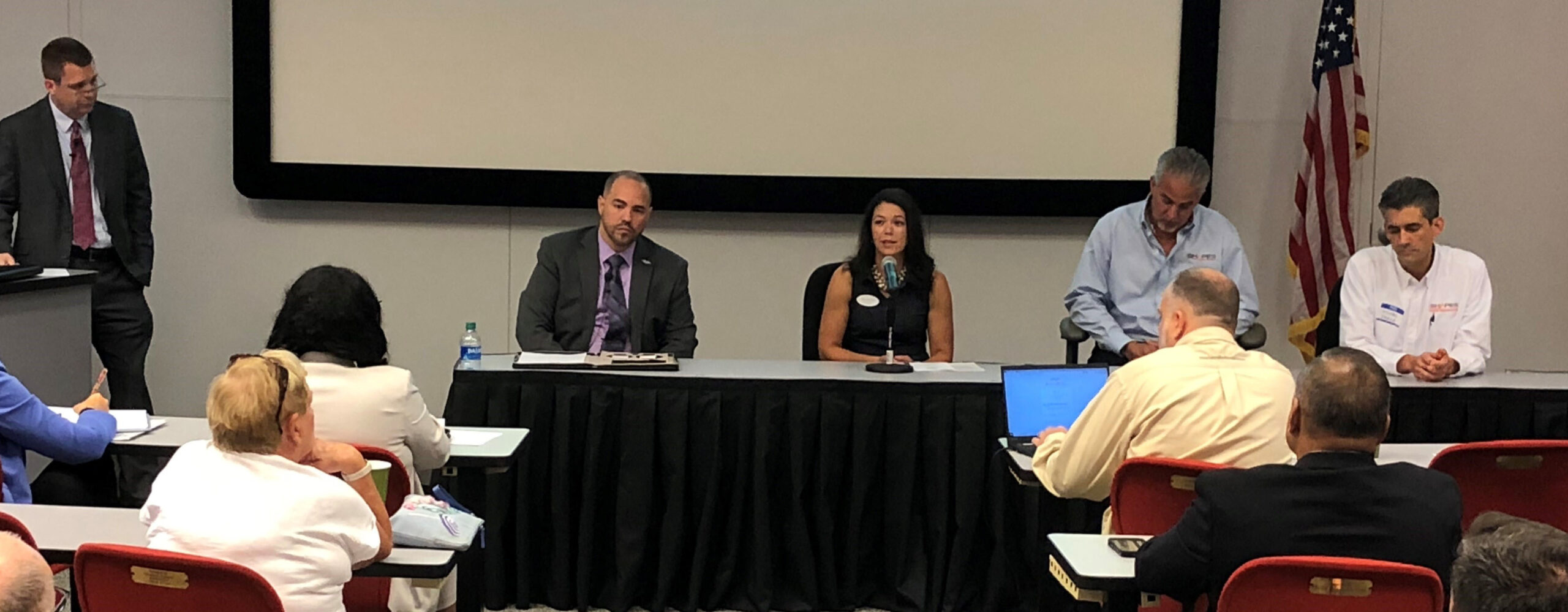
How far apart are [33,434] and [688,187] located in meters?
3.24

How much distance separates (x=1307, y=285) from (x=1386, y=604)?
4027mm

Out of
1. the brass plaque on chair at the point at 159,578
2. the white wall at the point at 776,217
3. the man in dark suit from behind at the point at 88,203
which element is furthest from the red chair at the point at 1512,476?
the man in dark suit from behind at the point at 88,203

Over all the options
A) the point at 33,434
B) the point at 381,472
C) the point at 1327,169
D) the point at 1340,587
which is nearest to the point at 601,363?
the point at 381,472

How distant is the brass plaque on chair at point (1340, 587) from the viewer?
2006 millimetres

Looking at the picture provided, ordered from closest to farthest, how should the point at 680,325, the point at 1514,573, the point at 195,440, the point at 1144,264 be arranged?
1. the point at 1514,573
2. the point at 195,440
3. the point at 680,325
4. the point at 1144,264

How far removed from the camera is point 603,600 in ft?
13.1

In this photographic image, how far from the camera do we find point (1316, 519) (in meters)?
2.14

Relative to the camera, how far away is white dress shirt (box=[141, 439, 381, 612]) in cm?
209

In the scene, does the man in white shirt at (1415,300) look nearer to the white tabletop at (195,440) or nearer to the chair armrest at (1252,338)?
the chair armrest at (1252,338)

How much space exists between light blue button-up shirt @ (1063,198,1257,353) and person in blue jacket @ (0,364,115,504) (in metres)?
3.06

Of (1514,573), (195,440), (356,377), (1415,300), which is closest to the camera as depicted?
(1514,573)

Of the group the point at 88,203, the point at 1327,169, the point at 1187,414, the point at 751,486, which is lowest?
the point at 751,486

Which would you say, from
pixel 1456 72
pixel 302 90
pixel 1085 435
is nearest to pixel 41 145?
pixel 302 90

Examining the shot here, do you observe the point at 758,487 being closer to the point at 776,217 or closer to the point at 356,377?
the point at 356,377
